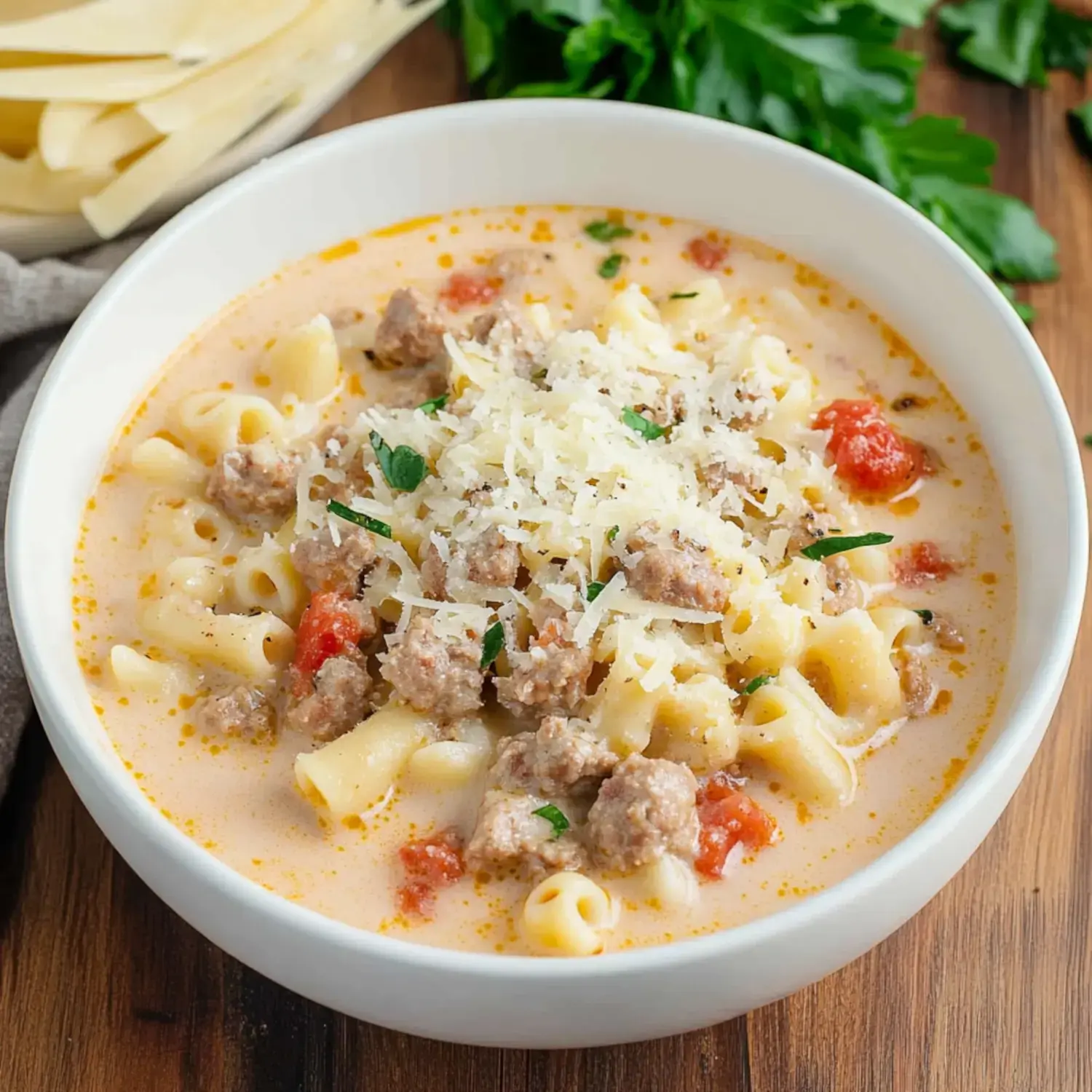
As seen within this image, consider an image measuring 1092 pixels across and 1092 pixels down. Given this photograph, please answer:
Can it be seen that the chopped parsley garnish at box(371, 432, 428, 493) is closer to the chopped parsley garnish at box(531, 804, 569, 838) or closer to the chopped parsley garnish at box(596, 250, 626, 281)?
the chopped parsley garnish at box(531, 804, 569, 838)

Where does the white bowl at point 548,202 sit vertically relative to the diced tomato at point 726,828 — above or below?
above

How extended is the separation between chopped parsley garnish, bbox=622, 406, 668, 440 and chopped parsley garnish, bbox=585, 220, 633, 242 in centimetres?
105

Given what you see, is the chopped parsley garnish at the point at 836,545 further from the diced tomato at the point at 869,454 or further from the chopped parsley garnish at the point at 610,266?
the chopped parsley garnish at the point at 610,266

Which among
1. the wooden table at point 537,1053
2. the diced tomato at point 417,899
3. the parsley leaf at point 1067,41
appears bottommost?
the wooden table at point 537,1053

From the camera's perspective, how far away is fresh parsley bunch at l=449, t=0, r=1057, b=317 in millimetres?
5094

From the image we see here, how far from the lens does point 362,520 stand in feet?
12.6

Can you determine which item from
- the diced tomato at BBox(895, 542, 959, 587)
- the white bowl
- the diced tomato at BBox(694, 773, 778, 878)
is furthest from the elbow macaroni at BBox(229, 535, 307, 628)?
the diced tomato at BBox(895, 542, 959, 587)

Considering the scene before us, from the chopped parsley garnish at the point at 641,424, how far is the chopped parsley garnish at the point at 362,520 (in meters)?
0.68

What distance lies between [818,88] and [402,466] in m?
2.26

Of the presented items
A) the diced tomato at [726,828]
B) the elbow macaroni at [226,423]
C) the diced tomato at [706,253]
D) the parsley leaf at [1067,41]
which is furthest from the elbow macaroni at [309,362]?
the parsley leaf at [1067,41]

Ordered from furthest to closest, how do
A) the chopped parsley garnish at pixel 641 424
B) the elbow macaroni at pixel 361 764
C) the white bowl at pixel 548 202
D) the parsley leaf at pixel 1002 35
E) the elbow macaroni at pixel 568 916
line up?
the parsley leaf at pixel 1002 35
the chopped parsley garnish at pixel 641 424
the elbow macaroni at pixel 361 764
the elbow macaroni at pixel 568 916
the white bowl at pixel 548 202

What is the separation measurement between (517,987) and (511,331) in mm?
1929

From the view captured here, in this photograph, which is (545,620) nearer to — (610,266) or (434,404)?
(434,404)

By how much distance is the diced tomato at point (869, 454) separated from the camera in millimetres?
4113
